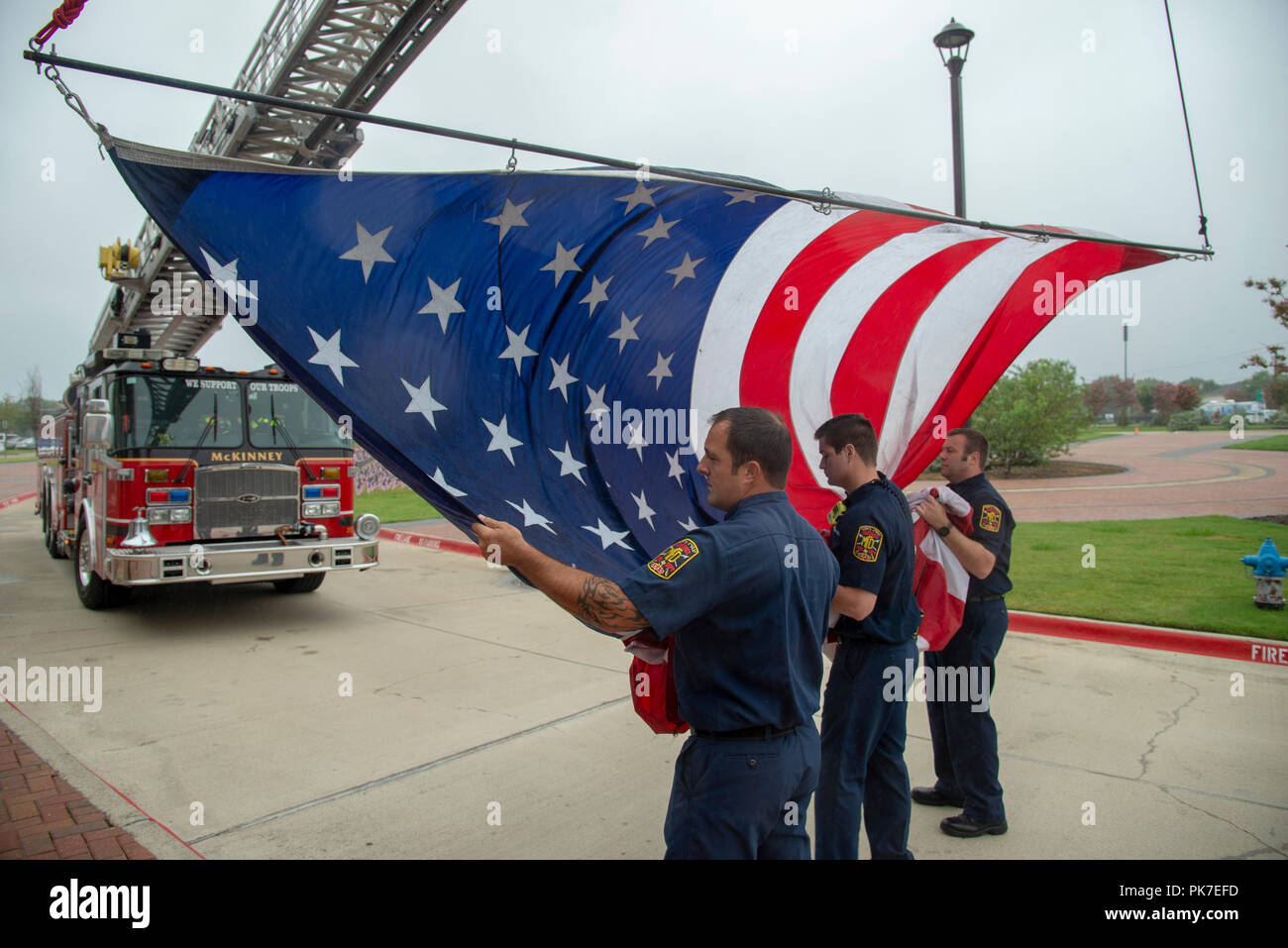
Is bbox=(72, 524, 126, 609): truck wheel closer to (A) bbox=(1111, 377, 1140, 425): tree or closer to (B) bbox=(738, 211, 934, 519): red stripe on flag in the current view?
(B) bbox=(738, 211, 934, 519): red stripe on flag

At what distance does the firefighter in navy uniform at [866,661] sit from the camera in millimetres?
3141

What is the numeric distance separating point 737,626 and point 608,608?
0.38 metres

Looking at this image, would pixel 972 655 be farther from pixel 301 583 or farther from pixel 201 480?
pixel 301 583

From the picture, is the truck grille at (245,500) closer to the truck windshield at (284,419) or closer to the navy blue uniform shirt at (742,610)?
the truck windshield at (284,419)

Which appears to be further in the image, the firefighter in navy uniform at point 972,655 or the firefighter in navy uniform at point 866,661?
the firefighter in navy uniform at point 972,655

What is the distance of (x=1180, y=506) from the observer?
1519 cm

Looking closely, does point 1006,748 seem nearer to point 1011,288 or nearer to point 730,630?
point 1011,288

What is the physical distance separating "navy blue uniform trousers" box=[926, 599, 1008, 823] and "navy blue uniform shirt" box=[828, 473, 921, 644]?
0.82 metres

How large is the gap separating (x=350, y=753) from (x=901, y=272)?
437 centimetres

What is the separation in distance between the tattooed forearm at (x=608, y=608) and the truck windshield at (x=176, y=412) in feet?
25.0

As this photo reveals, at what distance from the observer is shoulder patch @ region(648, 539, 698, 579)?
7.00ft

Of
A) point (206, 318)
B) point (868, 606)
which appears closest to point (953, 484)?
point (868, 606)

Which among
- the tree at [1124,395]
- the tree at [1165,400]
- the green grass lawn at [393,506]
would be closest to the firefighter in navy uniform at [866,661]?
the green grass lawn at [393,506]

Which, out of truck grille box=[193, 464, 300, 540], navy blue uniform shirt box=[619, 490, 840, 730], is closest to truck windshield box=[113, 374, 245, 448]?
truck grille box=[193, 464, 300, 540]
